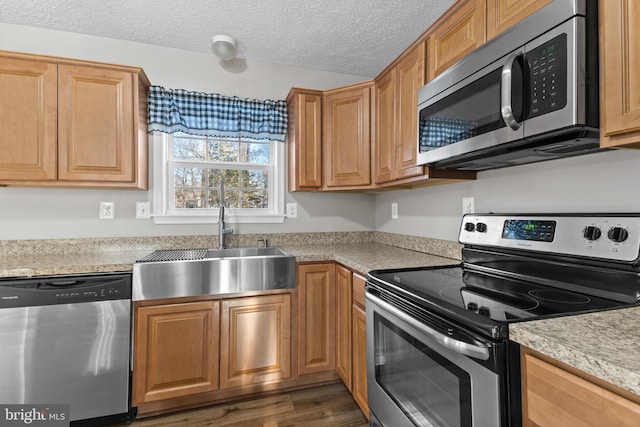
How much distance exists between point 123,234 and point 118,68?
112 centimetres

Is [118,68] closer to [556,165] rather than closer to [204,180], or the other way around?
[204,180]

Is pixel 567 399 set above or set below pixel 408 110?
below

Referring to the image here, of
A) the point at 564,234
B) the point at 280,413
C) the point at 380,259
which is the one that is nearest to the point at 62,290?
the point at 280,413

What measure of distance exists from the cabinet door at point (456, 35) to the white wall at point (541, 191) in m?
0.61

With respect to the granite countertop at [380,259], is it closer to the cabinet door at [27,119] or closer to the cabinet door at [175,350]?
the cabinet door at [175,350]

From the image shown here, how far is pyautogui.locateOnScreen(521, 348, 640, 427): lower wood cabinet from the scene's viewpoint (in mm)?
545

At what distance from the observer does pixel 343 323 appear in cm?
192

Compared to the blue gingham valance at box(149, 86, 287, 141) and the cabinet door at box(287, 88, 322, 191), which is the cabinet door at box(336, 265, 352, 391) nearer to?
the cabinet door at box(287, 88, 322, 191)

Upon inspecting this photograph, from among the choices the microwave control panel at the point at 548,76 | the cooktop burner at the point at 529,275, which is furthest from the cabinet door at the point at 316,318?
the microwave control panel at the point at 548,76

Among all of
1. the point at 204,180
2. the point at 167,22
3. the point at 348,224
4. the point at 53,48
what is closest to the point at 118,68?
the point at 167,22

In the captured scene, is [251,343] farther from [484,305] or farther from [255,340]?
[484,305]

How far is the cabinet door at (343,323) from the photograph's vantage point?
1.84 meters

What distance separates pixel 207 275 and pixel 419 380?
122cm

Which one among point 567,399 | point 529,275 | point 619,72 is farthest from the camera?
point 529,275
